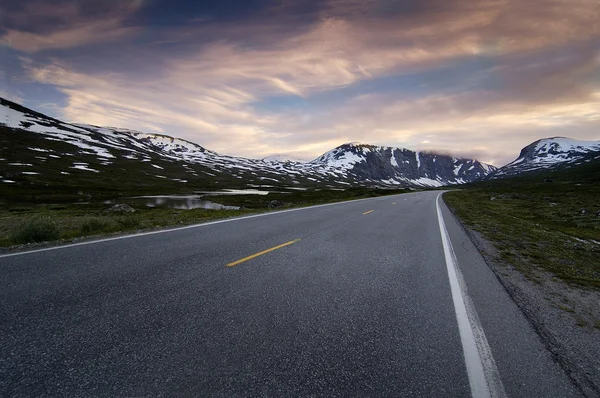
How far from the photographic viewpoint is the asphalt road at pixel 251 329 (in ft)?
9.04

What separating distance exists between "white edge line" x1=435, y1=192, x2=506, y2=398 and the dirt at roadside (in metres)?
0.78

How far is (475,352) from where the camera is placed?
3.39 metres

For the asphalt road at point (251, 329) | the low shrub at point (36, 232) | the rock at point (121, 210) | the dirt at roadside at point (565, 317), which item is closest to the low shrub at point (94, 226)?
the low shrub at point (36, 232)

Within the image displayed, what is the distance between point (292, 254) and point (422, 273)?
3.15m

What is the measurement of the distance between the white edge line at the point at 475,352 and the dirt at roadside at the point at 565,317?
78 cm

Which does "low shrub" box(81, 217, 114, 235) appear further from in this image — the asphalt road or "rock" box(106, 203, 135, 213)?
"rock" box(106, 203, 135, 213)

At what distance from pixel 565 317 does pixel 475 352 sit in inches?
93.4

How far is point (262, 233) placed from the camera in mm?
10078

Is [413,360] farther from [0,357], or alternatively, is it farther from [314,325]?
[0,357]

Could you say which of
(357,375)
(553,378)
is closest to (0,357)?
(357,375)

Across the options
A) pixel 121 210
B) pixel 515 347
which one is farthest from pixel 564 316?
pixel 121 210

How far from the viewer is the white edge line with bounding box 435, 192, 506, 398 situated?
2814 mm

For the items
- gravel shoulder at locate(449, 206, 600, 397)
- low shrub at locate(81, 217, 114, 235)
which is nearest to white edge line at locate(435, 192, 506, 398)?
gravel shoulder at locate(449, 206, 600, 397)

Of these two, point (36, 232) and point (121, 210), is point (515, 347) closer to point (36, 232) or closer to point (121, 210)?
point (36, 232)
